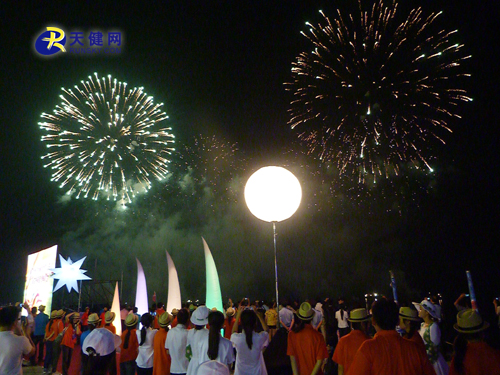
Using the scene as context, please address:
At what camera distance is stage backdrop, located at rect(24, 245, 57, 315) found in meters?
17.6

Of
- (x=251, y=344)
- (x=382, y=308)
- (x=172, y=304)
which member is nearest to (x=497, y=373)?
(x=382, y=308)

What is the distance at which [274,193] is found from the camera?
6293mm

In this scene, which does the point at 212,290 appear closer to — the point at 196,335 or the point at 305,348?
the point at 196,335

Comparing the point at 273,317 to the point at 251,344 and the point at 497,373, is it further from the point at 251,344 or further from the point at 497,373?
the point at 497,373

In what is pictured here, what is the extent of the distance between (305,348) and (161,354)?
8.97 feet

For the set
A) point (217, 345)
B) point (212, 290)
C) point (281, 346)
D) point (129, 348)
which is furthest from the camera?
point (212, 290)

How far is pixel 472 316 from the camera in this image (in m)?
3.79

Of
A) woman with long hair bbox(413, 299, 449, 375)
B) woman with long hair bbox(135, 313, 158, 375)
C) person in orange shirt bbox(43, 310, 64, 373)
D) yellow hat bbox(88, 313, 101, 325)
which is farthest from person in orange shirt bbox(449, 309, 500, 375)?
person in orange shirt bbox(43, 310, 64, 373)

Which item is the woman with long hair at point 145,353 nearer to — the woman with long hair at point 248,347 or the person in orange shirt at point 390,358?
the woman with long hair at point 248,347

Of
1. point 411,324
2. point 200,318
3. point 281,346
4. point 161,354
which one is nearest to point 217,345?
point 200,318

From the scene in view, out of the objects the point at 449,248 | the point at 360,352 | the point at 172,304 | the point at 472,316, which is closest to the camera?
the point at 360,352

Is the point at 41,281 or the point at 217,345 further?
the point at 41,281

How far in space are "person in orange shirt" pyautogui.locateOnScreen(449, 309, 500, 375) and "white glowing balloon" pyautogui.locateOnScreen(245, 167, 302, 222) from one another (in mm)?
3142

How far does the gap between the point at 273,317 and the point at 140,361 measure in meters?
2.52
